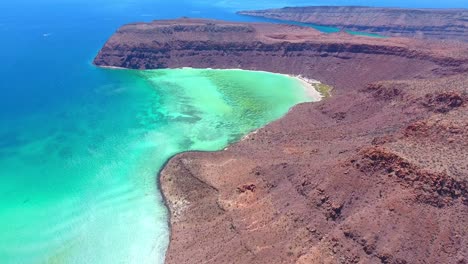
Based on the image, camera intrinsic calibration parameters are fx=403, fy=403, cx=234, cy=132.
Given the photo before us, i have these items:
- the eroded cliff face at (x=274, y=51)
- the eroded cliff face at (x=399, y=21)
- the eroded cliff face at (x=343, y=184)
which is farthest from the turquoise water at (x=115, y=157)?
the eroded cliff face at (x=399, y=21)

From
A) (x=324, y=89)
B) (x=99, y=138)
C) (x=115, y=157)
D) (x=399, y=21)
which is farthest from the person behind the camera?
(x=399, y=21)

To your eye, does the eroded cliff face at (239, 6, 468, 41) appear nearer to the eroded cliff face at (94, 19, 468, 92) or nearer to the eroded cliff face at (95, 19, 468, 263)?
the eroded cliff face at (94, 19, 468, 92)

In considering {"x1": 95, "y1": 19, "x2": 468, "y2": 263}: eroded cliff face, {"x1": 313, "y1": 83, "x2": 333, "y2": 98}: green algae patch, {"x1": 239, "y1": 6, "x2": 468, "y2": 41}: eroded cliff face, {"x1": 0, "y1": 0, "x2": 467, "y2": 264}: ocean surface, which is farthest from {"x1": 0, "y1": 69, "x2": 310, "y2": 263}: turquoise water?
{"x1": 239, "y1": 6, "x2": 468, "y2": 41}: eroded cliff face

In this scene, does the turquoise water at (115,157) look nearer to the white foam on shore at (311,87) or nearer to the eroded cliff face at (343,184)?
the white foam on shore at (311,87)

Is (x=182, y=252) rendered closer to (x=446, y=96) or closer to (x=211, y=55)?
(x=446, y=96)

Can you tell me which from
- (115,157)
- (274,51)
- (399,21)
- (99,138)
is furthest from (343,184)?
(399,21)

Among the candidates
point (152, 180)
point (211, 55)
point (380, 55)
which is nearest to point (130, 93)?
point (211, 55)

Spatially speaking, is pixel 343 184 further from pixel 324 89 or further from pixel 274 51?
pixel 274 51
